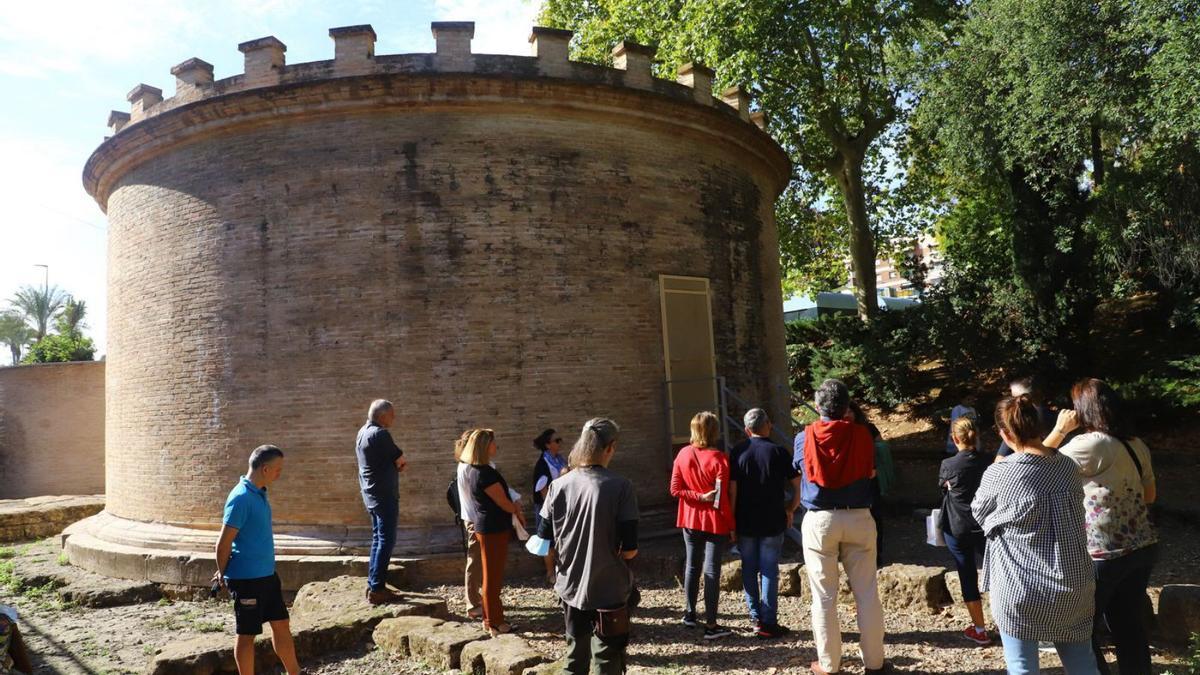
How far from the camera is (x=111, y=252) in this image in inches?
444

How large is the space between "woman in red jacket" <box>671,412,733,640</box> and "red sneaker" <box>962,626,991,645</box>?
1852 mm

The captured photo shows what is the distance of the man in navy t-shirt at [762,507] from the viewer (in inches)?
239

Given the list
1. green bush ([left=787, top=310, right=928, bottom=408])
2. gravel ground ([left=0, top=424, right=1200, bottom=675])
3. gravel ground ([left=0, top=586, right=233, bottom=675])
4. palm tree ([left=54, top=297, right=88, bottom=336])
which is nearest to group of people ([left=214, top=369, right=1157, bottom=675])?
gravel ground ([left=0, top=424, right=1200, bottom=675])

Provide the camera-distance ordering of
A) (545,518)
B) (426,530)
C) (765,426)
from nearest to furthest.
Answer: (545,518)
(765,426)
(426,530)

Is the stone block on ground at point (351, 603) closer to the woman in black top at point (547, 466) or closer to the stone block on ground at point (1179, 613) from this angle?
the woman in black top at point (547, 466)

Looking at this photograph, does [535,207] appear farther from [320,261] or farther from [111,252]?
[111,252]

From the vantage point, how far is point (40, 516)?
46.3ft

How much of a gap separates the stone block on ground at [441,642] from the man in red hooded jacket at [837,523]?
262cm

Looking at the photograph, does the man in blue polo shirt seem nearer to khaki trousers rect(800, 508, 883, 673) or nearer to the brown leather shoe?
the brown leather shoe

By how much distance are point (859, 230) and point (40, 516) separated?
1978 centimetres

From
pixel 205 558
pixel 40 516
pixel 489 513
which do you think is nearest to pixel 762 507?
pixel 489 513

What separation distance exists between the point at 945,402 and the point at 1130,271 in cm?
491

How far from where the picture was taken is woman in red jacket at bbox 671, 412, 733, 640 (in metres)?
6.07

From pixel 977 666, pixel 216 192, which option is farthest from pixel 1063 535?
pixel 216 192
